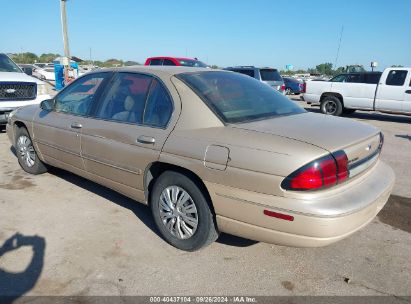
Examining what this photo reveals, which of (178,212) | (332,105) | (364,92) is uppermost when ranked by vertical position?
(364,92)

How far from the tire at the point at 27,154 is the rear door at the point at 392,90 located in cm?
1045

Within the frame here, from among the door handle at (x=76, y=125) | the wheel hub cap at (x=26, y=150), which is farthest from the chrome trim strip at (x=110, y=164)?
the wheel hub cap at (x=26, y=150)

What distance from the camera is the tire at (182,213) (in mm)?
3084

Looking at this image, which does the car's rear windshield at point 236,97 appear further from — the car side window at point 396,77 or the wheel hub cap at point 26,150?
the car side window at point 396,77

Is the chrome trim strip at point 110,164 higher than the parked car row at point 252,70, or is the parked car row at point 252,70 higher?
the parked car row at point 252,70

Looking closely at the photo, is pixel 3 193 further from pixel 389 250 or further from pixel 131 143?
pixel 389 250

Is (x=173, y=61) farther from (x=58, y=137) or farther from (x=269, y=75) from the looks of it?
(x=58, y=137)

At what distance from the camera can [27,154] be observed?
543 centimetres

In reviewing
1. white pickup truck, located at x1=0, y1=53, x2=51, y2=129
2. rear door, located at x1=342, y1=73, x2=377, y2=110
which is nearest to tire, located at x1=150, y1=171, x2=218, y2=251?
white pickup truck, located at x1=0, y1=53, x2=51, y2=129

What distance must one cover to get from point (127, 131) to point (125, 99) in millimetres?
399

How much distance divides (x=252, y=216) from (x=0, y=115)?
7023 millimetres

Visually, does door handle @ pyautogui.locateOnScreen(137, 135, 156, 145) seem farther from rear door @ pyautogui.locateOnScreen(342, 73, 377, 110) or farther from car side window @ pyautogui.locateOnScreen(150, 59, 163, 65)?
car side window @ pyautogui.locateOnScreen(150, 59, 163, 65)

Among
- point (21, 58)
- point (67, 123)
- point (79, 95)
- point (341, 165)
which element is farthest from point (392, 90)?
point (21, 58)

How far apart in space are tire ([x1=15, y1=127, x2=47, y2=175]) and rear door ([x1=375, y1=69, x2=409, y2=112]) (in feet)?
34.3
